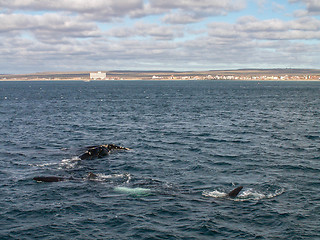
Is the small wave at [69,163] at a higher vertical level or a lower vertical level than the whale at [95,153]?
lower

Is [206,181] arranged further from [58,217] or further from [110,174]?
[58,217]

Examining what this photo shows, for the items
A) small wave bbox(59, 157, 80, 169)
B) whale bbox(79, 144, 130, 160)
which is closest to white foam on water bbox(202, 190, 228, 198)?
small wave bbox(59, 157, 80, 169)

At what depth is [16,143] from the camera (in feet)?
160

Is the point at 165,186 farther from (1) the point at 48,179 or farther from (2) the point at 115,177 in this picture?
(1) the point at 48,179

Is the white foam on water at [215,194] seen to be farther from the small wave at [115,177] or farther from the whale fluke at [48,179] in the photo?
the whale fluke at [48,179]

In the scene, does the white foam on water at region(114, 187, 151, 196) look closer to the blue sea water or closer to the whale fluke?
the blue sea water

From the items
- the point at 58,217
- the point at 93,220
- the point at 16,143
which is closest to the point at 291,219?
the point at 93,220

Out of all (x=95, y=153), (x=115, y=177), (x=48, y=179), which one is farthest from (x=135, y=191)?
(x=95, y=153)

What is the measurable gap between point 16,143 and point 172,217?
32968mm

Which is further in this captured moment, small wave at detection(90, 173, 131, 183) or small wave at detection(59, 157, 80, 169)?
small wave at detection(59, 157, 80, 169)

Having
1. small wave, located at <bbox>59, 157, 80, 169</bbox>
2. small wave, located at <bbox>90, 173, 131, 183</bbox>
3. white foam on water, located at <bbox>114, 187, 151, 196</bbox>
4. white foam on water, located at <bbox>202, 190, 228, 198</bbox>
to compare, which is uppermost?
small wave, located at <bbox>59, 157, 80, 169</bbox>

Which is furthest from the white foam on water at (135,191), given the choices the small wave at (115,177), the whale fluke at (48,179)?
the whale fluke at (48,179)

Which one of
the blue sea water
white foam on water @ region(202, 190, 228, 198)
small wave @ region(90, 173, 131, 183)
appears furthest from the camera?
small wave @ region(90, 173, 131, 183)

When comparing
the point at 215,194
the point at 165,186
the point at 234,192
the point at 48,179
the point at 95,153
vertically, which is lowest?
the point at 215,194
